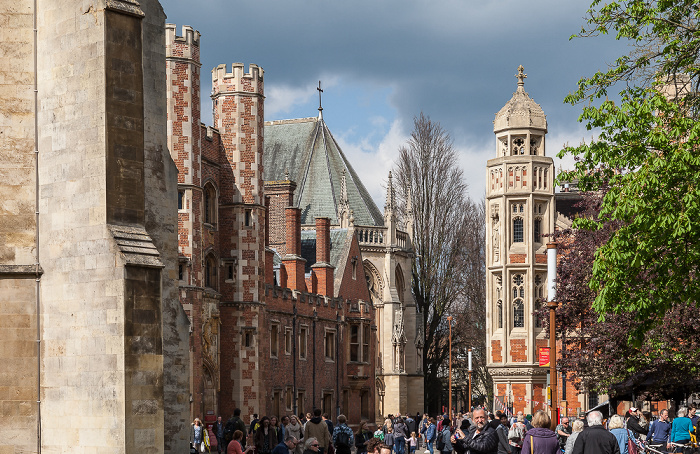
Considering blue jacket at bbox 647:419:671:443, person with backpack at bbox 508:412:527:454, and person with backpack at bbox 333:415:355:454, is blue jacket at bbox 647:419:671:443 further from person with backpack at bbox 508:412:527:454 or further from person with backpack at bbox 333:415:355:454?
person with backpack at bbox 333:415:355:454

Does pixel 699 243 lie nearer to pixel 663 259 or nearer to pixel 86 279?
pixel 663 259

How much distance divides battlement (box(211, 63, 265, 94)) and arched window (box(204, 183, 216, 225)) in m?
3.84

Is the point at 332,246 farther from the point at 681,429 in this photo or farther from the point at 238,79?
the point at 681,429

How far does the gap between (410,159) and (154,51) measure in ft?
136

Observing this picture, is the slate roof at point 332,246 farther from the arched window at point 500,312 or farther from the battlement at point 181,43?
the battlement at point 181,43

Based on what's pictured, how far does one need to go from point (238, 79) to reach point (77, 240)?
83.1 feet

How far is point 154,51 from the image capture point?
788 inches

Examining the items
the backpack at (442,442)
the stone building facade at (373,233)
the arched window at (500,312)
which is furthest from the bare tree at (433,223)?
the backpack at (442,442)

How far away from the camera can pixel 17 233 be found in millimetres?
16375

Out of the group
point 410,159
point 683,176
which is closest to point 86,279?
point 683,176

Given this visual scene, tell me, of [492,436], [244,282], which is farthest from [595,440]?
[244,282]

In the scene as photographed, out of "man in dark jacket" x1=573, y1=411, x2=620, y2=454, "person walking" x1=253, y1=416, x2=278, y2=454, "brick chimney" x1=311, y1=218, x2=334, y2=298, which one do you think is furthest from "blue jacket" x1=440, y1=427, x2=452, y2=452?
"brick chimney" x1=311, y1=218, x2=334, y2=298

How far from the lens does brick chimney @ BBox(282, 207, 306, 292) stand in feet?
156

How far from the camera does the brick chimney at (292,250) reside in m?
47.5
